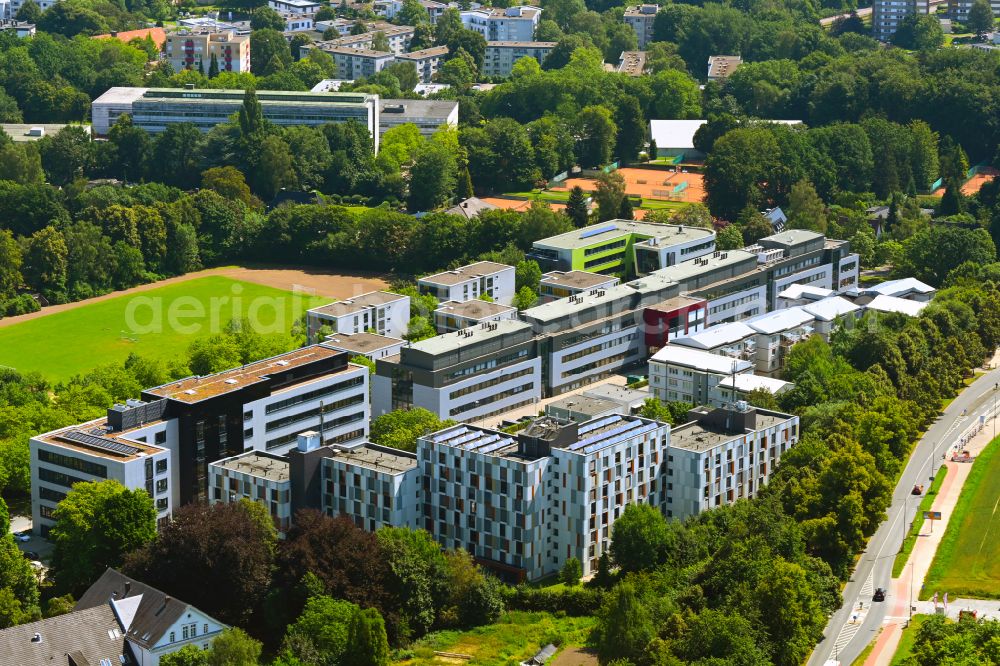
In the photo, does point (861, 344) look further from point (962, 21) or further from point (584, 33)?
point (962, 21)

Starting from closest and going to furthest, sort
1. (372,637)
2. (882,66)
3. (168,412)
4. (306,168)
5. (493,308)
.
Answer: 1. (372,637)
2. (168,412)
3. (493,308)
4. (306,168)
5. (882,66)

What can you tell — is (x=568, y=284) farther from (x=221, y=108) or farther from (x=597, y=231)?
(x=221, y=108)

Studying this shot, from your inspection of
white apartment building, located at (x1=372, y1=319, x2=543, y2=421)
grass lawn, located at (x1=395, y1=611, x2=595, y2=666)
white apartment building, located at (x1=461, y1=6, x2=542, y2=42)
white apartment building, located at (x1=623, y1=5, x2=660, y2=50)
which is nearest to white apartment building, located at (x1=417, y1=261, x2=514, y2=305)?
white apartment building, located at (x1=372, y1=319, x2=543, y2=421)

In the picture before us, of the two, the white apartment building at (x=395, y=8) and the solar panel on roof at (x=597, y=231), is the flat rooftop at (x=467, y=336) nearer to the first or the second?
the solar panel on roof at (x=597, y=231)

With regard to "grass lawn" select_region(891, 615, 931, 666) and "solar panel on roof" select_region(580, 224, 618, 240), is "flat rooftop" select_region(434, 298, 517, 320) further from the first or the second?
"grass lawn" select_region(891, 615, 931, 666)

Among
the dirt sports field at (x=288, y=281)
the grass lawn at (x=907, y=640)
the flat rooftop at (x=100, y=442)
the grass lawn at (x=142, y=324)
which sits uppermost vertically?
the flat rooftop at (x=100, y=442)

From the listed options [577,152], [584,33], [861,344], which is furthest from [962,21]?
[861,344]

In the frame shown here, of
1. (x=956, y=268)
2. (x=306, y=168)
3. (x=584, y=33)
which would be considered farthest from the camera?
(x=584, y=33)

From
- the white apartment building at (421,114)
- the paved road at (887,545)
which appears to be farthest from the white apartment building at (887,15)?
the paved road at (887,545)
